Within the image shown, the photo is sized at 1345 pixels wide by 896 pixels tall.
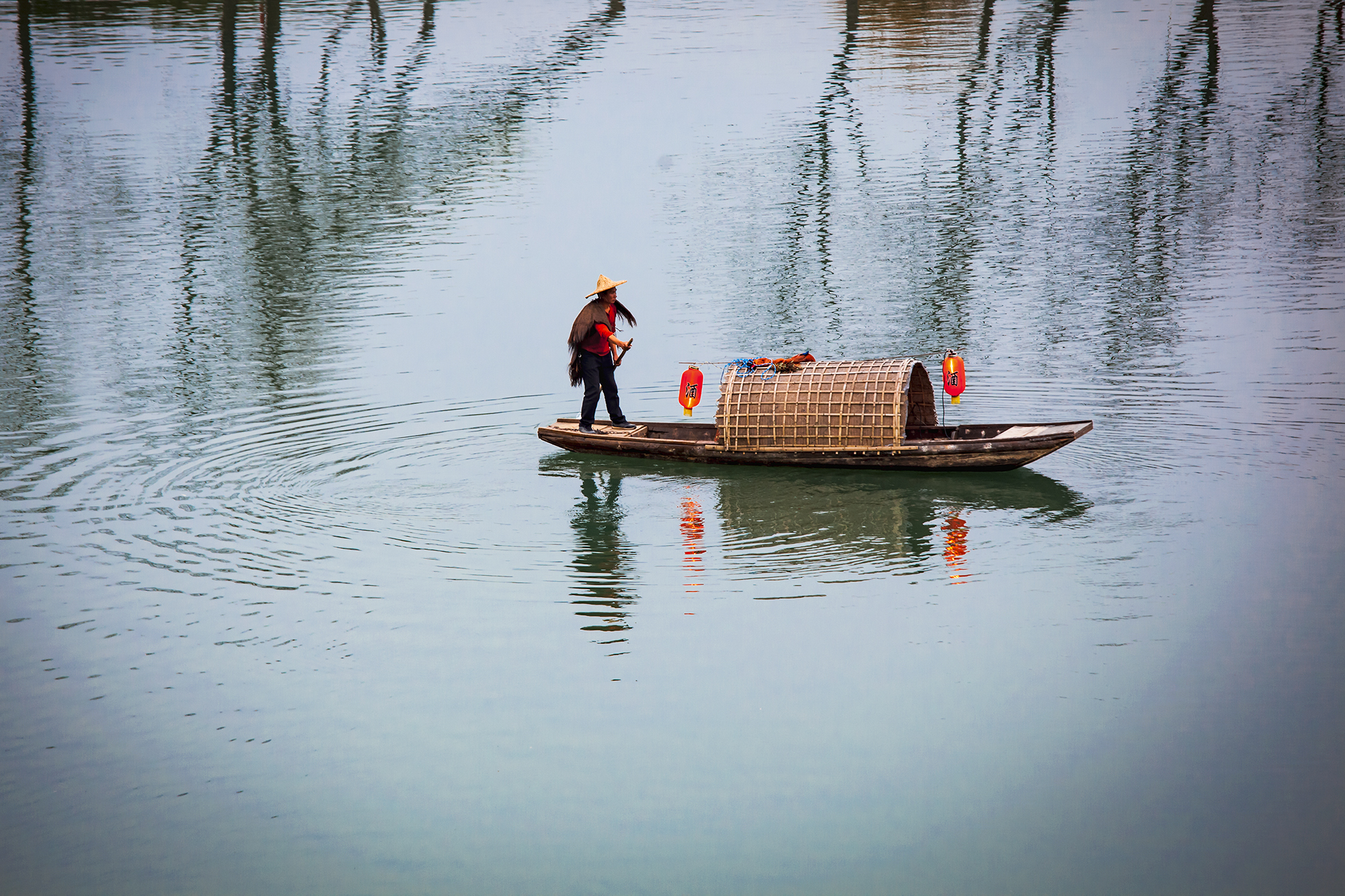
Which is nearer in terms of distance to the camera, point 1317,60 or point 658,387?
point 658,387

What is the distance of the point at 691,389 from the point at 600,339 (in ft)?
3.48

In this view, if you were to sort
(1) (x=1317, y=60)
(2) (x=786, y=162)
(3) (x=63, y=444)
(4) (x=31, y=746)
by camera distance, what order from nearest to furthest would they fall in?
1. (4) (x=31, y=746)
2. (3) (x=63, y=444)
3. (2) (x=786, y=162)
4. (1) (x=1317, y=60)

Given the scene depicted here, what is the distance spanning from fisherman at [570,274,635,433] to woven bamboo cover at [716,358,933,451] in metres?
1.44

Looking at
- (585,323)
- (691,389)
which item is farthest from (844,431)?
(585,323)

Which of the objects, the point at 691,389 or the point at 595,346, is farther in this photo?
the point at 595,346

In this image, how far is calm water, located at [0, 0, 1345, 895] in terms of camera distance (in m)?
5.84

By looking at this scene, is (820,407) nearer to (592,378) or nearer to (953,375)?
(953,375)

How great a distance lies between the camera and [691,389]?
12.4 meters

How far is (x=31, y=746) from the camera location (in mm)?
6684

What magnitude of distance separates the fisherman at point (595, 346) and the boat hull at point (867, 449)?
0.31m

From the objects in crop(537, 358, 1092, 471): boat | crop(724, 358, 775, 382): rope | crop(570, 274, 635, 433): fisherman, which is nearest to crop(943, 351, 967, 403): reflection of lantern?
crop(537, 358, 1092, 471): boat

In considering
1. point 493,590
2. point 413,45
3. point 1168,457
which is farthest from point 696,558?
point 413,45

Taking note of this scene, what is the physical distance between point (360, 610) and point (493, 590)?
0.92m

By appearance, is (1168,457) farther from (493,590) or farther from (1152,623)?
(493,590)
